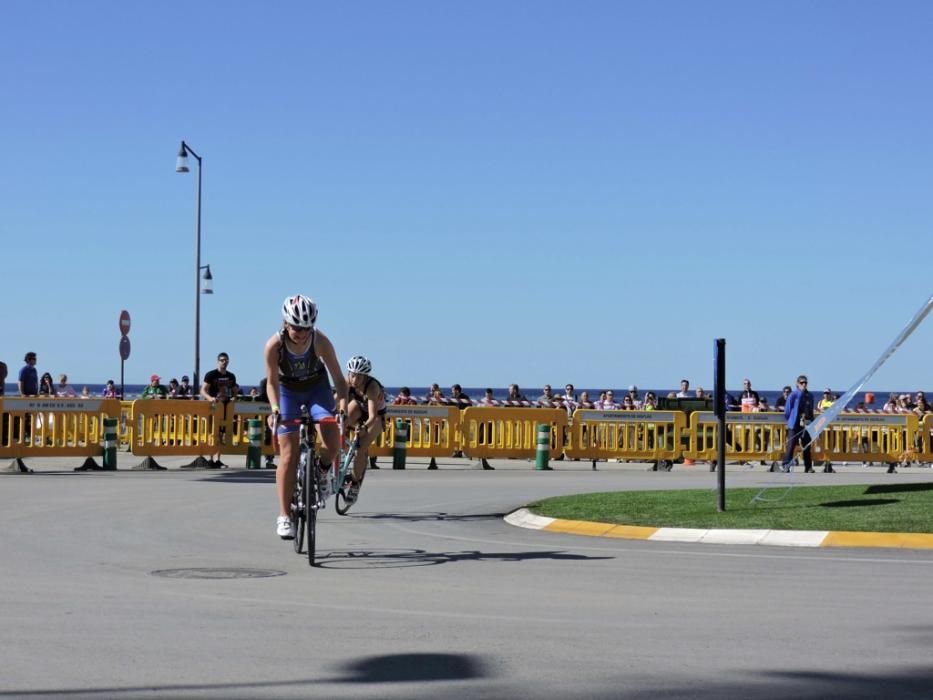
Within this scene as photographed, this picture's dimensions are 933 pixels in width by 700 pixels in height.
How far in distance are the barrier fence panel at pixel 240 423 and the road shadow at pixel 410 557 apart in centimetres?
1566

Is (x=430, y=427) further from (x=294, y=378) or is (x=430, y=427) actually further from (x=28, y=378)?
(x=294, y=378)

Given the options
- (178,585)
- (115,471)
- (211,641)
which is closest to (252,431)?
(115,471)

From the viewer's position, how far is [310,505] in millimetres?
11641

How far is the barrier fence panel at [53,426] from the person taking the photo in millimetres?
26219

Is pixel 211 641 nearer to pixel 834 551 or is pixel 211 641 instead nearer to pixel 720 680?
pixel 720 680

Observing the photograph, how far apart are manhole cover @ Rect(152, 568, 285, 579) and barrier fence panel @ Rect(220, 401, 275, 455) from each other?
55.9 ft

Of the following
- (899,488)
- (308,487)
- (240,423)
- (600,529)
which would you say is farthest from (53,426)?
(308,487)

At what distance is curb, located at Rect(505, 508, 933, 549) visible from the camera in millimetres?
13177

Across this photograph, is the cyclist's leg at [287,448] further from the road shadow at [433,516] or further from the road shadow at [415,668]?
the road shadow at [415,668]

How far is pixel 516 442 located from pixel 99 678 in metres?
23.6

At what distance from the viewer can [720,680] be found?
6820mm

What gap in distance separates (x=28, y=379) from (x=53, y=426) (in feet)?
5.77

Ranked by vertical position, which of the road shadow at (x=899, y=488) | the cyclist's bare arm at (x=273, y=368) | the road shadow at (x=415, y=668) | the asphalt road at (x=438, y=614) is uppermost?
the cyclist's bare arm at (x=273, y=368)

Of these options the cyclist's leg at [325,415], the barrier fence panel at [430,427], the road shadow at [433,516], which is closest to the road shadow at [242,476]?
the barrier fence panel at [430,427]
